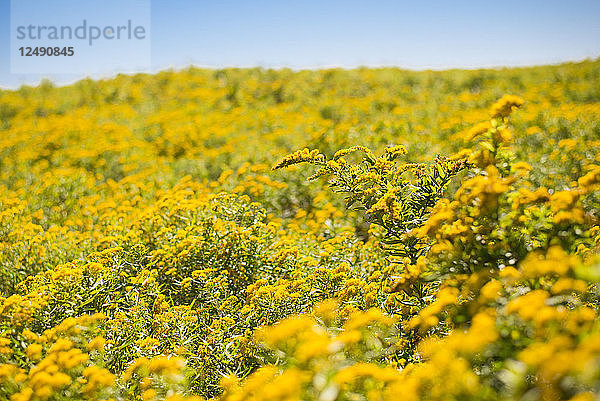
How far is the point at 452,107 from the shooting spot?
469 inches

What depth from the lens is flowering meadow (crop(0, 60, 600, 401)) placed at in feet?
5.78

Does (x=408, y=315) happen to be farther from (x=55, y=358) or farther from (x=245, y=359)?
(x=55, y=358)

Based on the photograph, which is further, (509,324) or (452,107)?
(452,107)

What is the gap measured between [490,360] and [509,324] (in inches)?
18.8

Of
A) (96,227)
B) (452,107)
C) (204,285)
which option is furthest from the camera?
(452,107)

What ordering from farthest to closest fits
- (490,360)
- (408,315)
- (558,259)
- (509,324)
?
(408,315), (490,360), (558,259), (509,324)

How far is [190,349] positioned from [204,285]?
0.71 metres

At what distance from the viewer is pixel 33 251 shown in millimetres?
4910

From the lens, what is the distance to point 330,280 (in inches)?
134

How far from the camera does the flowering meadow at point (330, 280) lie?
1.76m

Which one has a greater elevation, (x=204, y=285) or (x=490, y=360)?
(x=490, y=360)

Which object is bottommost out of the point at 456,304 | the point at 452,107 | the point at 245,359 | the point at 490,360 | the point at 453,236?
the point at 245,359

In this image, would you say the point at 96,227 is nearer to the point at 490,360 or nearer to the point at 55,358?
the point at 55,358

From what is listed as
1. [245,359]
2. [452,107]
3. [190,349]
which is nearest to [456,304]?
[245,359]
